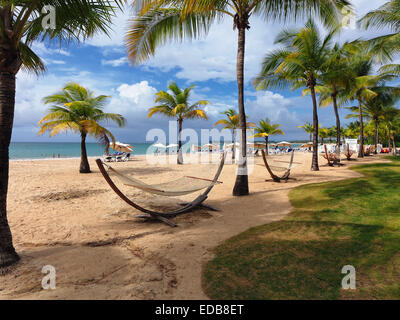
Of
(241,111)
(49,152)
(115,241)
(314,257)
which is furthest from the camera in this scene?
(49,152)

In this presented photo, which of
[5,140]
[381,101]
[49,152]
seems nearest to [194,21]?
[5,140]

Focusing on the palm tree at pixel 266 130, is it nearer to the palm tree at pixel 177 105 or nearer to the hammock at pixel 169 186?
the palm tree at pixel 177 105

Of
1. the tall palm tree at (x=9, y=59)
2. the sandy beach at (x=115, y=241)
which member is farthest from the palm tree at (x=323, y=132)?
the tall palm tree at (x=9, y=59)

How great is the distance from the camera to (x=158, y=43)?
6.98 metres

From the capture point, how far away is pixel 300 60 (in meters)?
10.6

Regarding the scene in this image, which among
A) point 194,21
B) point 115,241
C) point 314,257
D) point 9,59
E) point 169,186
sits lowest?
point 115,241

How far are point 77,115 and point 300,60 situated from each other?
11.9 meters

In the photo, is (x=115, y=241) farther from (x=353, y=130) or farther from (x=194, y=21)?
(x=353, y=130)

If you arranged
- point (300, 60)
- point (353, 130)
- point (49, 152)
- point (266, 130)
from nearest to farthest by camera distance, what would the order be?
point (300, 60) → point (266, 130) → point (353, 130) → point (49, 152)

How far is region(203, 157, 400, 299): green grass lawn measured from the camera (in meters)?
2.38

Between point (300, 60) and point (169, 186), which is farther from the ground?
point (300, 60)

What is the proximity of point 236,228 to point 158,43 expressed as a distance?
611cm

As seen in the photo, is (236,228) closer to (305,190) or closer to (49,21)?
(305,190)

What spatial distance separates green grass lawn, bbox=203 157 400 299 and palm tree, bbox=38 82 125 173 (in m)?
9.33
